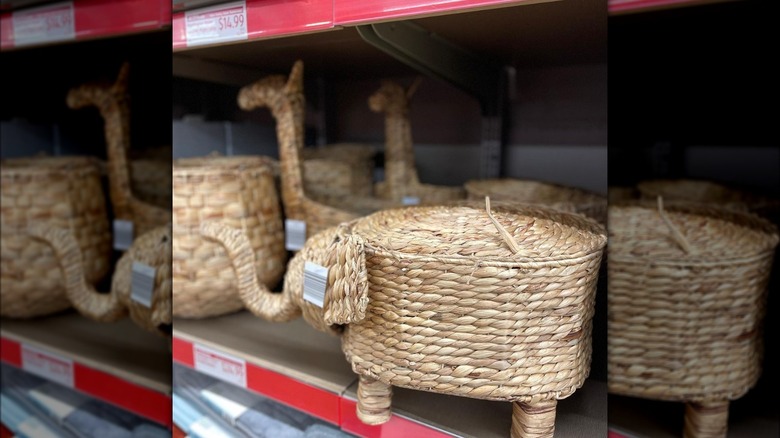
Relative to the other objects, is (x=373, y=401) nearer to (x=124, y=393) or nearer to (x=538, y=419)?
(x=538, y=419)

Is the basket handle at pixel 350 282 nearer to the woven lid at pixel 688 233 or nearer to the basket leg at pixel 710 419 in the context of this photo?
the woven lid at pixel 688 233

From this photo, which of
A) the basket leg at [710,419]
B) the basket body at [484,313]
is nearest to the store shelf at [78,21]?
the basket body at [484,313]

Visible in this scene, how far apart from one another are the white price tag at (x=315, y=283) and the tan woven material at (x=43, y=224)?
517 mm

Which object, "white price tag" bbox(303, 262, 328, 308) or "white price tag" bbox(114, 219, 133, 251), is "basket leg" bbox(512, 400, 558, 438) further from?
"white price tag" bbox(114, 219, 133, 251)

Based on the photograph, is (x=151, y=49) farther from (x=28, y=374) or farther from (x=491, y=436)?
(x=491, y=436)

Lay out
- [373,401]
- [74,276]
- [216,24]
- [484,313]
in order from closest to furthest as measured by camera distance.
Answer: [484,313] → [373,401] → [216,24] → [74,276]

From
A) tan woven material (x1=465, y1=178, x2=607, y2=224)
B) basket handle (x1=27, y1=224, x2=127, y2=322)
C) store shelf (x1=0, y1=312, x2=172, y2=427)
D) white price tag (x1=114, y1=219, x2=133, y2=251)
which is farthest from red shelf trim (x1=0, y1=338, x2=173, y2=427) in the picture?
tan woven material (x1=465, y1=178, x2=607, y2=224)

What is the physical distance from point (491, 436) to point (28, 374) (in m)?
0.90

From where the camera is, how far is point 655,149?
34.4 inches

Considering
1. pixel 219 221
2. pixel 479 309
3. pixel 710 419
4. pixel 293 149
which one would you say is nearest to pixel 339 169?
pixel 293 149

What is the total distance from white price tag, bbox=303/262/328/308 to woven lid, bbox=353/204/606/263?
0.21 ft

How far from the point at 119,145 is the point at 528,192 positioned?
760 millimetres

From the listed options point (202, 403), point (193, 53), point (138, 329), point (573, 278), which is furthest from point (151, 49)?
point (573, 278)

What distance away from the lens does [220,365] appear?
0.89 metres
